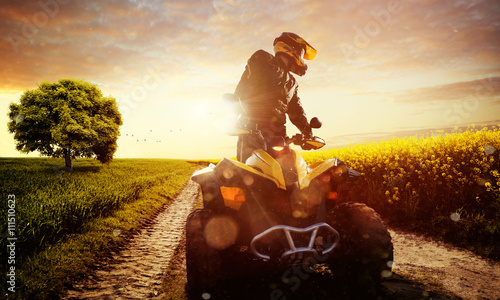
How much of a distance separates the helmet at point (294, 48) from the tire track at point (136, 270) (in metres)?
3.96

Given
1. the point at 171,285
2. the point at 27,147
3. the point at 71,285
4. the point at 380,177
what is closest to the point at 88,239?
the point at 71,285

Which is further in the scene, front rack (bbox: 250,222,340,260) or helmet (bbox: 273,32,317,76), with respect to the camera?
helmet (bbox: 273,32,317,76)

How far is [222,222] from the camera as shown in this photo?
103 inches

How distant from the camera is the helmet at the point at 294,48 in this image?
377cm

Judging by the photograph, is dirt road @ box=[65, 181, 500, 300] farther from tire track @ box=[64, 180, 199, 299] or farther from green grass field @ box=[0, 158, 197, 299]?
green grass field @ box=[0, 158, 197, 299]

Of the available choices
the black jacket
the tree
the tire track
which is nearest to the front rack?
the black jacket

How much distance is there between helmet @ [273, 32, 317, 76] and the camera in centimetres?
377

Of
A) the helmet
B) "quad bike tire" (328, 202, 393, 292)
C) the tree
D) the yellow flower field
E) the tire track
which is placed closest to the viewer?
"quad bike tire" (328, 202, 393, 292)

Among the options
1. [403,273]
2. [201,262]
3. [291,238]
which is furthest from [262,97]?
[403,273]

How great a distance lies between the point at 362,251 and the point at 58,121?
32.9 m

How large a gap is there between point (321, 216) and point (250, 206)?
→ 811 millimetres

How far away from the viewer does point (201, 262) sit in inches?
95.4

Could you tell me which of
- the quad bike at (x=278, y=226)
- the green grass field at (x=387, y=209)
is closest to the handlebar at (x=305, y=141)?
the quad bike at (x=278, y=226)

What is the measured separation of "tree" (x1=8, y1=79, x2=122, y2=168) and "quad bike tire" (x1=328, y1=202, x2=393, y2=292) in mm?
28899
